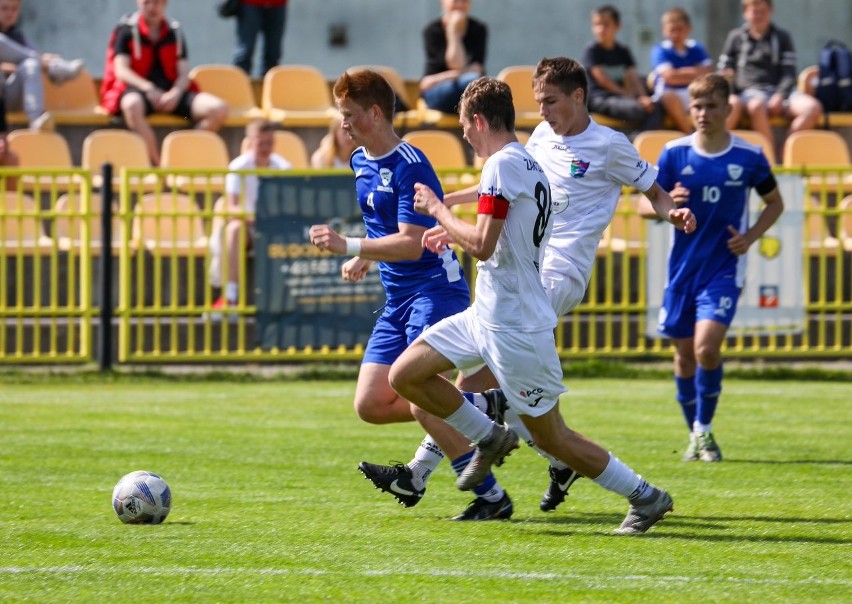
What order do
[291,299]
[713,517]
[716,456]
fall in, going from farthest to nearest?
[291,299] < [716,456] < [713,517]

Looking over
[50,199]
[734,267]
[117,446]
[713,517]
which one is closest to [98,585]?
[713,517]

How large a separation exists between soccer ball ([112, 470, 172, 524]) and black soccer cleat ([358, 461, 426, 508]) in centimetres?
91

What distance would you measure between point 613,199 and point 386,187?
1296 millimetres

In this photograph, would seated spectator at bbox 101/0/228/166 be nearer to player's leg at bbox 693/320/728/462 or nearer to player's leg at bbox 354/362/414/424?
player's leg at bbox 693/320/728/462

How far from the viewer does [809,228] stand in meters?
14.5

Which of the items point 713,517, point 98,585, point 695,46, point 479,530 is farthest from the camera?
point 695,46

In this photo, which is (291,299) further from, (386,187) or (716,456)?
(386,187)

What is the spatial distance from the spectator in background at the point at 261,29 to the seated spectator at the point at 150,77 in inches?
60.1

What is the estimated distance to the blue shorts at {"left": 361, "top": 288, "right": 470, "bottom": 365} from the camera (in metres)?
7.12

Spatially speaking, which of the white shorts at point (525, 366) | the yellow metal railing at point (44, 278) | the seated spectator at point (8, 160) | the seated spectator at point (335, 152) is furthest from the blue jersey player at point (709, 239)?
the seated spectator at point (8, 160)

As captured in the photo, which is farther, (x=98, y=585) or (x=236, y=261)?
(x=236, y=261)

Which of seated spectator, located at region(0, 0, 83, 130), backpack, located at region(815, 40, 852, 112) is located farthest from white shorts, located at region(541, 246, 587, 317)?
backpack, located at region(815, 40, 852, 112)

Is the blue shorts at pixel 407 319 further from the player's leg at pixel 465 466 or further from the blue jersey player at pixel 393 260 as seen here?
the player's leg at pixel 465 466

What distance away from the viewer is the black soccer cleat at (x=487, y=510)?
708 cm
